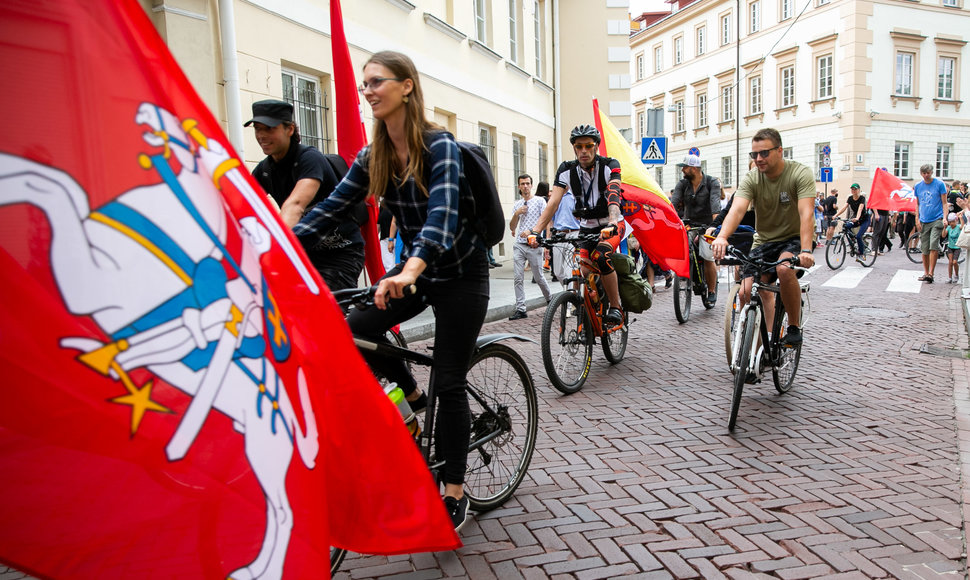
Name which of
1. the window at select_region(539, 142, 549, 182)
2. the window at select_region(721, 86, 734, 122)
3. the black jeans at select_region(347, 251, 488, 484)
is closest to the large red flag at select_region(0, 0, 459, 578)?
the black jeans at select_region(347, 251, 488, 484)

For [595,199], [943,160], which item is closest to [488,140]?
[595,199]

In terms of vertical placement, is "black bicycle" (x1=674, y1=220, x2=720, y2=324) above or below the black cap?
below

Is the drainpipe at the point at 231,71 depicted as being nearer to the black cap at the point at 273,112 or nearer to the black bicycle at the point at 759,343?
the black cap at the point at 273,112

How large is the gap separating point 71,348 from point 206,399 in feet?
0.92

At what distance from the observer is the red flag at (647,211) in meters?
7.70

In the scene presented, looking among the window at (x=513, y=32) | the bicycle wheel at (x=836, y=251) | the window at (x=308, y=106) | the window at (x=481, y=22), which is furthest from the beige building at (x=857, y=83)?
the window at (x=308, y=106)

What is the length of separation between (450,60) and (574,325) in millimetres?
10097

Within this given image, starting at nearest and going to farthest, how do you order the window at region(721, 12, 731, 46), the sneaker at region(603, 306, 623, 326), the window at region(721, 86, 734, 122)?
the sneaker at region(603, 306, 623, 326)
the window at region(721, 86, 734, 122)
the window at region(721, 12, 731, 46)

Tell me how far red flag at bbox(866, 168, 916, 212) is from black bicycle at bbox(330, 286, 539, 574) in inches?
613

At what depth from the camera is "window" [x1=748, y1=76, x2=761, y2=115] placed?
42.2 meters

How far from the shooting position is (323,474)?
6.15 feet

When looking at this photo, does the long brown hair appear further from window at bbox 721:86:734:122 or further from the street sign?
window at bbox 721:86:734:122

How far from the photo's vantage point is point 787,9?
39.9 metres

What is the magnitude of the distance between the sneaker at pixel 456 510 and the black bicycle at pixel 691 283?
20.4 ft
